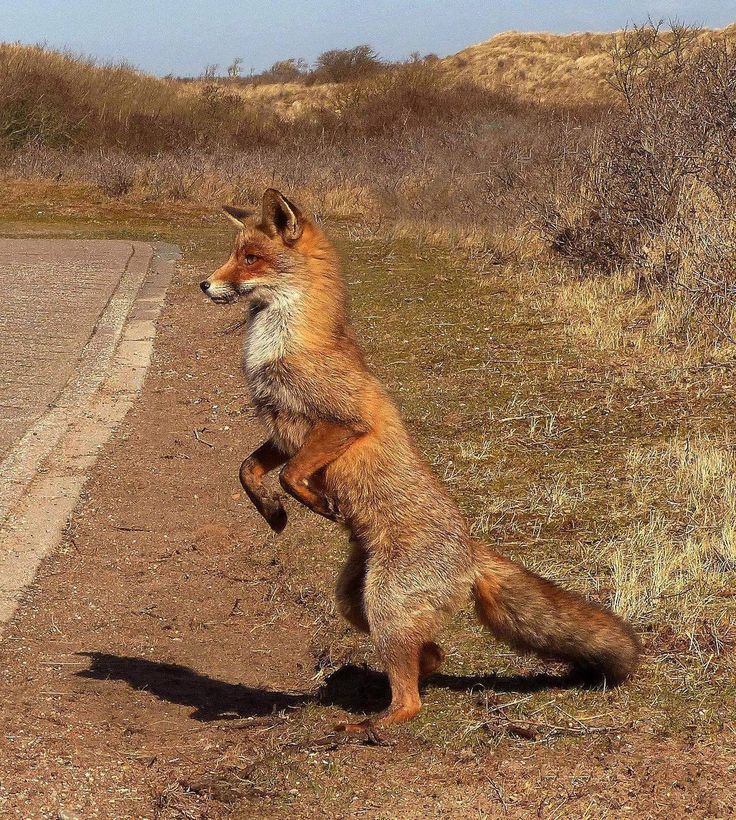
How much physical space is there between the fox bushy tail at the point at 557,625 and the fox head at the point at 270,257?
1734 millimetres

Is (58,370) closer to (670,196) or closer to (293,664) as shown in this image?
(293,664)

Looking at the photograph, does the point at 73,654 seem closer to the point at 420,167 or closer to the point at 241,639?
the point at 241,639

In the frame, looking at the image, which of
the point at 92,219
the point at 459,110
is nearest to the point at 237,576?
the point at 92,219

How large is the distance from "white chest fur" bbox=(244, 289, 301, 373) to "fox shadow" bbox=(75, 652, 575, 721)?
1597 mm

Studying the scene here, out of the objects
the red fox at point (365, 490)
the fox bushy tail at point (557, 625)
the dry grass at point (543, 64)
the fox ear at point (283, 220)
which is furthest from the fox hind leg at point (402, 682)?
the dry grass at point (543, 64)

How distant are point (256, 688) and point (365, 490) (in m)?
1.37

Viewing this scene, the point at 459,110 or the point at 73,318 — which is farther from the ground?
the point at 459,110

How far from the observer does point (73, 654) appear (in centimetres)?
542

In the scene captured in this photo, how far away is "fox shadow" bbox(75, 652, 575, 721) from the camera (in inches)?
184

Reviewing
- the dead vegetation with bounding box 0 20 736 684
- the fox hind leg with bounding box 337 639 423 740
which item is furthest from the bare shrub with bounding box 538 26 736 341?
the fox hind leg with bounding box 337 639 423 740

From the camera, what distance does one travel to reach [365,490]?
4.56 metres

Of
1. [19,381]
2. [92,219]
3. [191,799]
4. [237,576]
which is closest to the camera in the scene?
[191,799]

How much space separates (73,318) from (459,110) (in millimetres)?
29130

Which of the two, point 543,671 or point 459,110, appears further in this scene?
point 459,110
